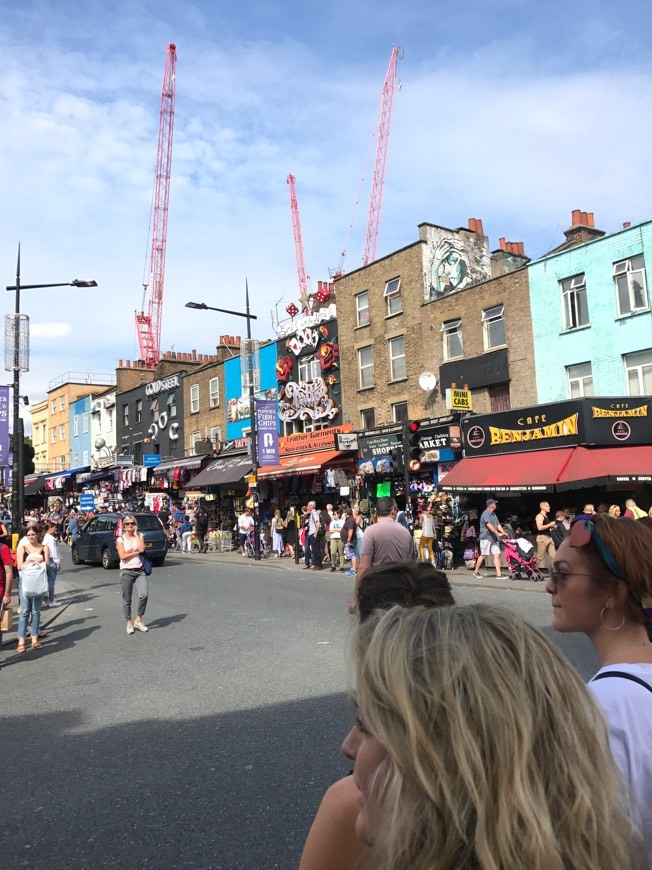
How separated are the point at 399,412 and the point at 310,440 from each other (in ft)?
14.6

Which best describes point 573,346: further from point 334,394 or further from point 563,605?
point 563,605

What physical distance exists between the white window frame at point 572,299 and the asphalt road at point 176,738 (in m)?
12.2

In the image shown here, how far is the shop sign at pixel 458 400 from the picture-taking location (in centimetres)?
2308

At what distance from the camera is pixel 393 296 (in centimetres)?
2725

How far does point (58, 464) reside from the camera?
5653 centimetres

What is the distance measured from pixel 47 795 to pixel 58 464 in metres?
55.6

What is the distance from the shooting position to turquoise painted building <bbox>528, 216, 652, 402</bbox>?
65.4 ft

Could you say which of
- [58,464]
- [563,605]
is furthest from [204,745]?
[58,464]

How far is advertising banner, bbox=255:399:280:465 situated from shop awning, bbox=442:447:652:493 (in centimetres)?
691

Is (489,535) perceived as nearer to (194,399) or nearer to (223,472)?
(223,472)

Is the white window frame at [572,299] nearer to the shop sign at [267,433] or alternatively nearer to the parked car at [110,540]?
the shop sign at [267,433]

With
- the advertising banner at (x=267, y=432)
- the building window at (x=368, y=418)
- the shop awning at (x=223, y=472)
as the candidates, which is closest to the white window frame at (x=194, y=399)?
the shop awning at (x=223, y=472)

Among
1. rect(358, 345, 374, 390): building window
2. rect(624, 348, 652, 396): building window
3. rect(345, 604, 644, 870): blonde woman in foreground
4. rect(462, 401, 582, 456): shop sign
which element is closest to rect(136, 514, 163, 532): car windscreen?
rect(358, 345, 374, 390): building window

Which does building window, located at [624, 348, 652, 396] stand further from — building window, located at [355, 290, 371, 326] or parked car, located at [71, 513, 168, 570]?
parked car, located at [71, 513, 168, 570]
